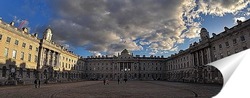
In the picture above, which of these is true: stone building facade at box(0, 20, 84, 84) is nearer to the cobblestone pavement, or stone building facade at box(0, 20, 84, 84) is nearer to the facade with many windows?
the facade with many windows

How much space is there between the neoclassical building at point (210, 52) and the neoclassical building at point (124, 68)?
971 inches

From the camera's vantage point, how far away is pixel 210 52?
48.9 meters

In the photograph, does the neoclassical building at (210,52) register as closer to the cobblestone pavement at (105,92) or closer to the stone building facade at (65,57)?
the stone building facade at (65,57)

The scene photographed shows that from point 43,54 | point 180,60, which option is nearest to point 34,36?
point 43,54

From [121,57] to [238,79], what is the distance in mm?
98648

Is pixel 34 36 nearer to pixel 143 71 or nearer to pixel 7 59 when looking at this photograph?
pixel 7 59

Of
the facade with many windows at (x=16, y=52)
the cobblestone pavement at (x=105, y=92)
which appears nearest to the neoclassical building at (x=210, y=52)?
the cobblestone pavement at (x=105, y=92)

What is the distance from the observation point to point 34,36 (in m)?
47.0

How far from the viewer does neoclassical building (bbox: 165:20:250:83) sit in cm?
3634

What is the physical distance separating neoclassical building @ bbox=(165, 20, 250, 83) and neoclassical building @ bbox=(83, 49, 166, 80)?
80.9 ft

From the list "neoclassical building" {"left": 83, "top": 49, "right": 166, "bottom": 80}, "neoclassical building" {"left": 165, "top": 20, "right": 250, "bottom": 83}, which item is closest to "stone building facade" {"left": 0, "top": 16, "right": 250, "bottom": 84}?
"neoclassical building" {"left": 165, "top": 20, "right": 250, "bottom": 83}

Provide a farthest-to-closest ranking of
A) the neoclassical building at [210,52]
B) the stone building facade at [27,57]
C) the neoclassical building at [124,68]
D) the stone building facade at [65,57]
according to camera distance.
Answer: the neoclassical building at [124,68] → the neoclassical building at [210,52] → the stone building facade at [65,57] → the stone building facade at [27,57]

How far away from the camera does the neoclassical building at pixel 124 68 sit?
101 meters

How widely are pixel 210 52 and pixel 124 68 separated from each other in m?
59.5
